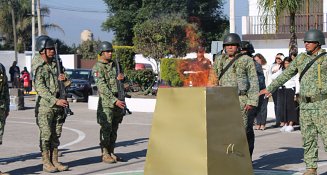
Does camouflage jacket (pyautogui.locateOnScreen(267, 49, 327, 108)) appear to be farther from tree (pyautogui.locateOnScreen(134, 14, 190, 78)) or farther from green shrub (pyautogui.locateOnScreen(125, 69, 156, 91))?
tree (pyautogui.locateOnScreen(134, 14, 190, 78))

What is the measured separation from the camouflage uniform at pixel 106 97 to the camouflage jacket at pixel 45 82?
37.4 inches

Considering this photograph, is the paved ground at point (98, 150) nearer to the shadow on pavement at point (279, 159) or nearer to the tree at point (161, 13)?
the shadow on pavement at point (279, 159)

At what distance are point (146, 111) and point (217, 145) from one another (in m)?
13.8

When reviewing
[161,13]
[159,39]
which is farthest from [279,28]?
[161,13]

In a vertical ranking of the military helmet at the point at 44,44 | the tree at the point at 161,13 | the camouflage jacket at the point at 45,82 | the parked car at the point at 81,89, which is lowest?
the parked car at the point at 81,89

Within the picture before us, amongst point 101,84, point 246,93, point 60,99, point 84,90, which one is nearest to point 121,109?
point 101,84

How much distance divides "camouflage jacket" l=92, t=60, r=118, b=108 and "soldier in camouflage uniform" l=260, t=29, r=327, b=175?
294cm

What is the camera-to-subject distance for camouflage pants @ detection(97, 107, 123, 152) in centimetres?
997

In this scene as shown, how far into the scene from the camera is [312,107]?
8250mm

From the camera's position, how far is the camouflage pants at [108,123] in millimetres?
9969

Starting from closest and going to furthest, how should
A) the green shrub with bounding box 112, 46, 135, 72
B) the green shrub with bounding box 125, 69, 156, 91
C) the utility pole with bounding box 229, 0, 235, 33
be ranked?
the utility pole with bounding box 229, 0, 235, 33 < the green shrub with bounding box 125, 69, 156, 91 < the green shrub with bounding box 112, 46, 135, 72

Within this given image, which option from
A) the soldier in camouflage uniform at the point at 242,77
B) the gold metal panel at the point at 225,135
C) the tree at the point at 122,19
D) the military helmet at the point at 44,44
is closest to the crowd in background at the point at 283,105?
the soldier in camouflage uniform at the point at 242,77

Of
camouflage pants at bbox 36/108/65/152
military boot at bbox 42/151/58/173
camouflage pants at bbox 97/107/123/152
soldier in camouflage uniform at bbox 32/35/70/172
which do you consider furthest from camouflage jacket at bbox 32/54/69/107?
camouflage pants at bbox 97/107/123/152

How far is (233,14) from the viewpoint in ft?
67.5
